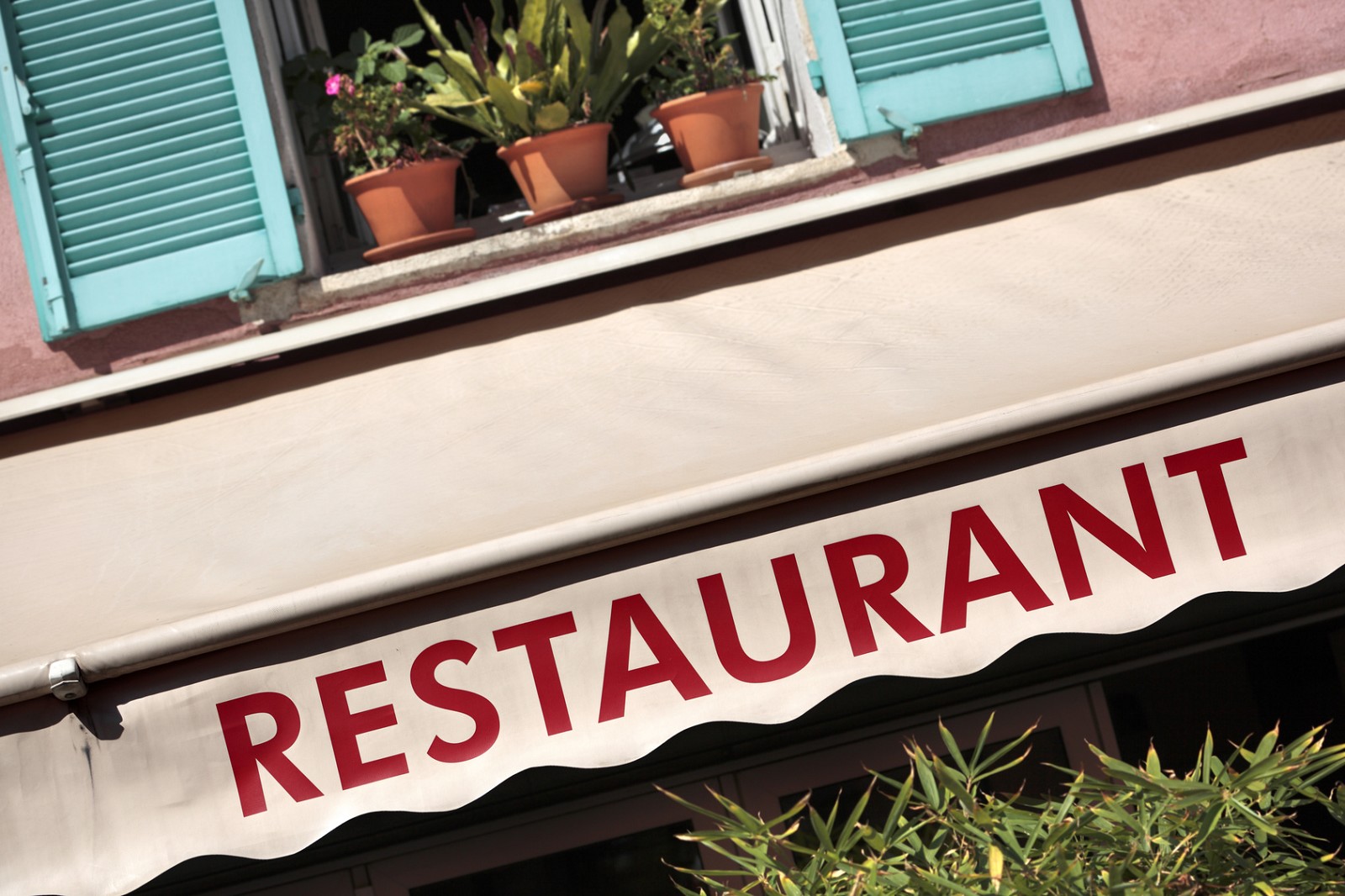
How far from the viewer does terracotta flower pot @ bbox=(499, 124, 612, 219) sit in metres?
4.00

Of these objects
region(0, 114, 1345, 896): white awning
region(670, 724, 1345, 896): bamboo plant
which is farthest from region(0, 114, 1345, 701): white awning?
region(670, 724, 1345, 896): bamboo plant

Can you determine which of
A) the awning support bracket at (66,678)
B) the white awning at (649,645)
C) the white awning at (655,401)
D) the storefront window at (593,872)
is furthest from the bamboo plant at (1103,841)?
the storefront window at (593,872)

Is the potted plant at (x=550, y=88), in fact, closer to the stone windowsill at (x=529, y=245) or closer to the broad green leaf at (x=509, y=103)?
the broad green leaf at (x=509, y=103)

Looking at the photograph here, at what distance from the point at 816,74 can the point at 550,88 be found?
91 centimetres

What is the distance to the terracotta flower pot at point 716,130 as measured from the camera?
403 cm

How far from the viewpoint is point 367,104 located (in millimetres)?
4008

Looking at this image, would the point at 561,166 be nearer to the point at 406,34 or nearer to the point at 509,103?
the point at 509,103

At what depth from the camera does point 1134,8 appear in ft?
13.5

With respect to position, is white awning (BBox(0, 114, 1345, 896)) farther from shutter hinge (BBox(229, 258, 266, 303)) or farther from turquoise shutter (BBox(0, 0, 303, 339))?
turquoise shutter (BBox(0, 0, 303, 339))

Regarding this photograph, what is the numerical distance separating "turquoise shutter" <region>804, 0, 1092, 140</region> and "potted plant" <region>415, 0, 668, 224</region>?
2.09 feet

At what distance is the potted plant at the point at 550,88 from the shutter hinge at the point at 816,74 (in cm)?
52

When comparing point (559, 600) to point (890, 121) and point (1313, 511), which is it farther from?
point (890, 121)

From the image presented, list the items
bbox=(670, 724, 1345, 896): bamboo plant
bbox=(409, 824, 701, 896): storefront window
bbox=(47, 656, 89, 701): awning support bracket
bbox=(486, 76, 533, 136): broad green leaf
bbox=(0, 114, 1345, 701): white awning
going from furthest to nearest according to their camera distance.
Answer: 1. bbox=(486, 76, 533, 136): broad green leaf
2. bbox=(409, 824, 701, 896): storefront window
3. bbox=(0, 114, 1345, 701): white awning
4. bbox=(47, 656, 89, 701): awning support bracket
5. bbox=(670, 724, 1345, 896): bamboo plant

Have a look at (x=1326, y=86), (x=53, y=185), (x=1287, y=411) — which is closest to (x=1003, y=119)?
(x=1326, y=86)
